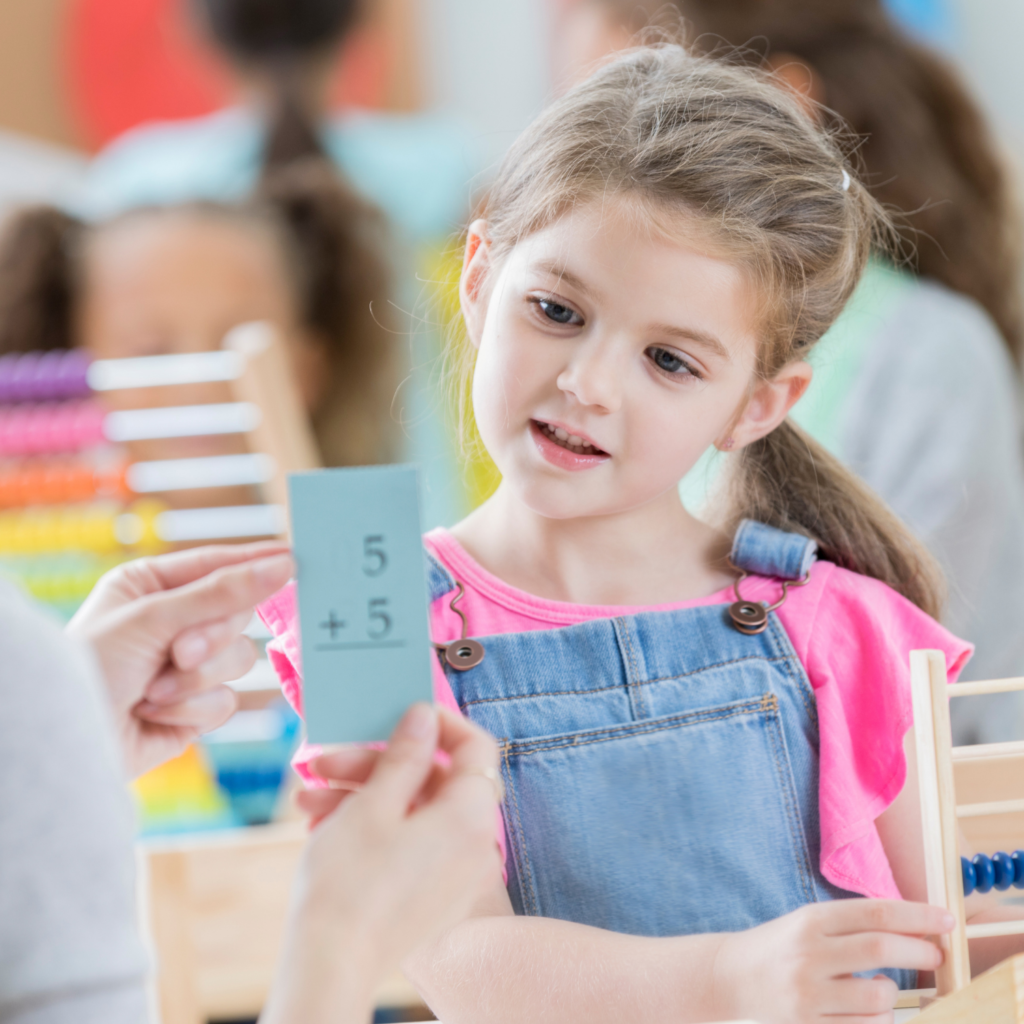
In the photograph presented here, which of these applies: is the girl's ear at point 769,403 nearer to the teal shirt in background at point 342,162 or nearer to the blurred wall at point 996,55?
the teal shirt in background at point 342,162

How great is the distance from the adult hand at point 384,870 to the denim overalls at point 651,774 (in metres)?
0.19

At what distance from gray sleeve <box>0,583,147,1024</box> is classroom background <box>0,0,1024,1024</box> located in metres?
0.59

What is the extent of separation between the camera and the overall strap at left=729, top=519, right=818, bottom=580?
86cm

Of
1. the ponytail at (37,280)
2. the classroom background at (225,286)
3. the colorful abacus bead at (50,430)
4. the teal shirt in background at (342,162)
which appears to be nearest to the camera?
the classroom background at (225,286)

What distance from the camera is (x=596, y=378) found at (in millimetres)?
740

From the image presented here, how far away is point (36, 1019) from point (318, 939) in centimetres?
Result: 12

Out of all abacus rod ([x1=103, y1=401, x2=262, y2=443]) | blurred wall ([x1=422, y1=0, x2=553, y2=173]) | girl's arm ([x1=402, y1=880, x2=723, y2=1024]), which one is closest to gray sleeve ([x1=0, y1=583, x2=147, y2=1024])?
girl's arm ([x1=402, y1=880, x2=723, y2=1024])

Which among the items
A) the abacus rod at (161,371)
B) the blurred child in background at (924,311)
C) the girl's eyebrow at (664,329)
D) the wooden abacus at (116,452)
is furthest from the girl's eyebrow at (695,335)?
the abacus rod at (161,371)

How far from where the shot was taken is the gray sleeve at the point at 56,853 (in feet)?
1.45

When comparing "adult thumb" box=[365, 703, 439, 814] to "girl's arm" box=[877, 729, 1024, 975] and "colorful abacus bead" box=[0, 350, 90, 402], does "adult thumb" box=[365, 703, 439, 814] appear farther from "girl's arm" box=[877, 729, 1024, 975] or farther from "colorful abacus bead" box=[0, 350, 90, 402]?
"colorful abacus bead" box=[0, 350, 90, 402]

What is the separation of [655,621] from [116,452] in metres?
1.25

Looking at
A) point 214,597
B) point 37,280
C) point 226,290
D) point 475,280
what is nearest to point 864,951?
point 214,597

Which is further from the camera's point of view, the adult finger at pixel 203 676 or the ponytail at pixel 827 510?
the ponytail at pixel 827 510

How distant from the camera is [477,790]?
0.56 meters
